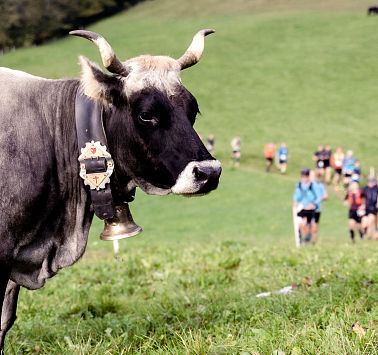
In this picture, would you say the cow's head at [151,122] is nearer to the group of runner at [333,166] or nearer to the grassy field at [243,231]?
the grassy field at [243,231]

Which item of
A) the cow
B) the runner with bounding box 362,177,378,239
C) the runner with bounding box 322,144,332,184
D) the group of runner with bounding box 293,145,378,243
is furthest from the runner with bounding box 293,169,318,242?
the runner with bounding box 322,144,332,184

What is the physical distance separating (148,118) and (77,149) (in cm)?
69

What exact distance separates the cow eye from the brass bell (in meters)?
0.90

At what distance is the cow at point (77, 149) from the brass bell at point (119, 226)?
0.16 m

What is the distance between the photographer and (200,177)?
15.4ft

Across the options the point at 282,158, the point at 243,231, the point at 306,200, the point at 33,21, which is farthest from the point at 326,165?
the point at 33,21

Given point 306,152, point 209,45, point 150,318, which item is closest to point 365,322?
point 150,318

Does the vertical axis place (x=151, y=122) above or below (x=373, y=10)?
above

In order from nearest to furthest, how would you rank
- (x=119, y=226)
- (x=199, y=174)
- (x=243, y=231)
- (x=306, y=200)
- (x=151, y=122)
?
(x=199, y=174) < (x=151, y=122) < (x=119, y=226) < (x=306, y=200) < (x=243, y=231)

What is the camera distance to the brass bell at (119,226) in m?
5.47

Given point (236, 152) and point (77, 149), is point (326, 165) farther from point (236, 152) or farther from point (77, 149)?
point (77, 149)

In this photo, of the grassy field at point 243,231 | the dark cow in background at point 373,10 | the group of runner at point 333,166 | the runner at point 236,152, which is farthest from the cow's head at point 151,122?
the dark cow in background at point 373,10

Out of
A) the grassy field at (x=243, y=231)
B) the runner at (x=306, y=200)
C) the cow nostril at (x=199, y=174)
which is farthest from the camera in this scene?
the runner at (x=306, y=200)

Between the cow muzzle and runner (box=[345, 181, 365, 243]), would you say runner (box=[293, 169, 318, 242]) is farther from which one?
the cow muzzle
